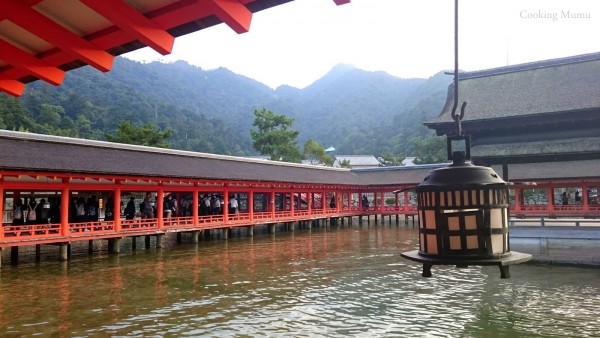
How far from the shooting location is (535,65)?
21.8m

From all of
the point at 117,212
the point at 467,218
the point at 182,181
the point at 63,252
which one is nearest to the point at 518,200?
the point at 182,181

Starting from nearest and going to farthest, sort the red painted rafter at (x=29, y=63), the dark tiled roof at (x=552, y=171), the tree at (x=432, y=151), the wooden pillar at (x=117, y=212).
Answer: the red painted rafter at (x=29, y=63) → the wooden pillar at (x=117, y=212) → the dark tiled roof at (x=552, y=171) → the tree at (x=432, y=151)

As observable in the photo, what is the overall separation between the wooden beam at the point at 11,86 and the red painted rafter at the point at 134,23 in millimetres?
1868

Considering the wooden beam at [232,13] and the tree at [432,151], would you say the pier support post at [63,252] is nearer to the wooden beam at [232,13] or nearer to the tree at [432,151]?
the wooden beam at [232,13]

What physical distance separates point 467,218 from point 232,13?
2337 millimetres

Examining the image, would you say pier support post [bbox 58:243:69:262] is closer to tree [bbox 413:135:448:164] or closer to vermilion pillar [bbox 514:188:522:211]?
vermilion pillar [bbox 514:188:522:211]

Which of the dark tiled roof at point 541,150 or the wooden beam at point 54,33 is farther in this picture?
the dark tiled roof at point 541,150

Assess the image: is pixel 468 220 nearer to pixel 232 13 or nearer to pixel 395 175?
pixel 232 13

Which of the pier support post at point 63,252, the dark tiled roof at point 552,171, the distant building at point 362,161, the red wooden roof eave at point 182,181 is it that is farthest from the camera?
the distant building at point 362,161

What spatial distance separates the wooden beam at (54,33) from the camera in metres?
2.94

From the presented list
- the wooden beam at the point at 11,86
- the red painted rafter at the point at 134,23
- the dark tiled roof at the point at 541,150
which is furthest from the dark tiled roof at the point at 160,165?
the red painted rafter at the point at 134,23

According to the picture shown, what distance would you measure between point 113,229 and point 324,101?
13732 cm

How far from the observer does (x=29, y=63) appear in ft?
12.6

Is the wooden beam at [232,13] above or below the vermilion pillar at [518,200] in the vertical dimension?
above
